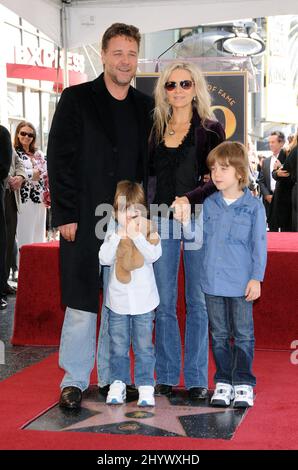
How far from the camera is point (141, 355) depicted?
11.7ft

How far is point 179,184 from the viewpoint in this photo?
3.50m

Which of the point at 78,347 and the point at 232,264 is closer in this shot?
the point at 232,264

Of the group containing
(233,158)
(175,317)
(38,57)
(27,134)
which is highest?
(38,57)

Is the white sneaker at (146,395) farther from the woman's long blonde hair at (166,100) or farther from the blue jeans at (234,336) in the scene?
the woman's long blonde hair at (166,100)

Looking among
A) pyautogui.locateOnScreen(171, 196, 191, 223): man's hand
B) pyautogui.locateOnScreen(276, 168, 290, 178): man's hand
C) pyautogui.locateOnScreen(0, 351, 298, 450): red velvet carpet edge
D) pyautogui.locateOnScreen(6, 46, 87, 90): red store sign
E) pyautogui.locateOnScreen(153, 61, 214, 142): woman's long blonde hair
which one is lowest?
pyautogui.locateOnScreen(0, 351, 298, 450): red velvet carpet edge

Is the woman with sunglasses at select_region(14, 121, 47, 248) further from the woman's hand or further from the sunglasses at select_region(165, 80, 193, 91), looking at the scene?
the sunglasses at select_region(165, 80, 193, 91)

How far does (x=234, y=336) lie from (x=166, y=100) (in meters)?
1.18

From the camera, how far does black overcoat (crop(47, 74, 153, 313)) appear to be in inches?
138

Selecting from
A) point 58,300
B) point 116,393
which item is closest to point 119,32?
point 116,393

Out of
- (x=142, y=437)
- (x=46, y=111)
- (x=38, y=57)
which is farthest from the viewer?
(x=46, y=111)

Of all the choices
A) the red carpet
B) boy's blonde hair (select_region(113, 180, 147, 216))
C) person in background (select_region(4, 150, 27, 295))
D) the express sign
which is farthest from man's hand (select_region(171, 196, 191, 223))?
the express sign

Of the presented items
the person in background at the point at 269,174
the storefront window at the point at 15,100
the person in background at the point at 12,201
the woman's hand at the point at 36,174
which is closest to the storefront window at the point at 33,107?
the storefront window at the point at 15,100

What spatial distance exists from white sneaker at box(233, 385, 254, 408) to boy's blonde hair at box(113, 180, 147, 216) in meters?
0.94

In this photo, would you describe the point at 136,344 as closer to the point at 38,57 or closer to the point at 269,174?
the point at 269,174
